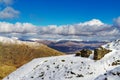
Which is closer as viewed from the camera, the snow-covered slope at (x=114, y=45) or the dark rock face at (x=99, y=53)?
the dark rock face at (x=99, y=53)

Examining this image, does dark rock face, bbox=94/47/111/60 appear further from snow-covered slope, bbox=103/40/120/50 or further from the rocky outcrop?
snow-covered slope, bbox=103/40/120/50

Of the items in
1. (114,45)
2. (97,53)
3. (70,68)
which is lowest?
(70,68)

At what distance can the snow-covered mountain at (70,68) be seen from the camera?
6369cm

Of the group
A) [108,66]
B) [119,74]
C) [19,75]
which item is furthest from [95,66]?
[119,74]

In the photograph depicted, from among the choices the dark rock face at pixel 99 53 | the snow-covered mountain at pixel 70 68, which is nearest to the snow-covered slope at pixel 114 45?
the snow-covered mountain at pixel 70 68

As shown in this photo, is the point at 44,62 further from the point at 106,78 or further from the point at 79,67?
the point at 106,78

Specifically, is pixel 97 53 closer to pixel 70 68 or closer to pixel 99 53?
pixel 99 53

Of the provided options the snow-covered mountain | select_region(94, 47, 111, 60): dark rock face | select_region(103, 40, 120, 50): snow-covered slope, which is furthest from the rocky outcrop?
select_region(103, 40, 120, 50): snow-covered slope

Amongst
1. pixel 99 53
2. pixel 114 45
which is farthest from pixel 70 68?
pixel 114 45

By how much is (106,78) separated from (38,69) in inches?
1502

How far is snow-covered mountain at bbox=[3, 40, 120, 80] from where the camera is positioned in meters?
63.7

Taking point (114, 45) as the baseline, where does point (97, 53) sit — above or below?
below

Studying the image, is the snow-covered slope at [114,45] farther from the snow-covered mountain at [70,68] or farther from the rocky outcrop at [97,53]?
the rocky outcrop at [97,53]

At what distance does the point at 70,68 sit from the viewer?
221ft
